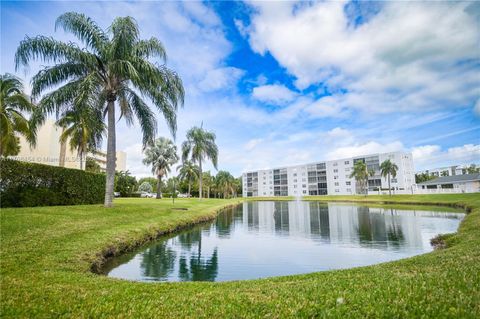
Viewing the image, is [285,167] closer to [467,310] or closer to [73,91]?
[73,91]

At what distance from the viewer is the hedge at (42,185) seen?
1686cm

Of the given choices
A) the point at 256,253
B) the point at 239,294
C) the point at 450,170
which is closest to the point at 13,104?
the point at 256,253

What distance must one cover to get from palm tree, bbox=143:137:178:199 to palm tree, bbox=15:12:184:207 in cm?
3555

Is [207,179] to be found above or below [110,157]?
above

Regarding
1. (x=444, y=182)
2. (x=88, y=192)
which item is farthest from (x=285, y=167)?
(x=88, y=192)

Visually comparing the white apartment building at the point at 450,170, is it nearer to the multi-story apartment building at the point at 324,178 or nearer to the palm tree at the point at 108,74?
the multi-story apartment building at the point at 324,178

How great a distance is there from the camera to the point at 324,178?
117 metres

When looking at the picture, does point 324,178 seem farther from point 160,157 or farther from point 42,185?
point 42,185

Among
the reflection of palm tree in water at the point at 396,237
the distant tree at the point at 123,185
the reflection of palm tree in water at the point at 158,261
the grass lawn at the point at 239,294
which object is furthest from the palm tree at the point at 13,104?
the distant tree at the point at 123,185

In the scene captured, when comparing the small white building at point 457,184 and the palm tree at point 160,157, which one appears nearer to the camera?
the palm tree at point 160,157

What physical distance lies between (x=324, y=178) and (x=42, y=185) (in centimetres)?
11044

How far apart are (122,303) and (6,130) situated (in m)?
22.3

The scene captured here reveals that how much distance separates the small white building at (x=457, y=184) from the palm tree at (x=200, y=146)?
53.8 metres

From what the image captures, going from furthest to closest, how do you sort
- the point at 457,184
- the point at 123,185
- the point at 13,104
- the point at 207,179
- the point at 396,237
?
1. the point at 207,179
2. the point at 457,184
3. the point at 123,185
4. the point at 13,104
5. the point at 396,237
